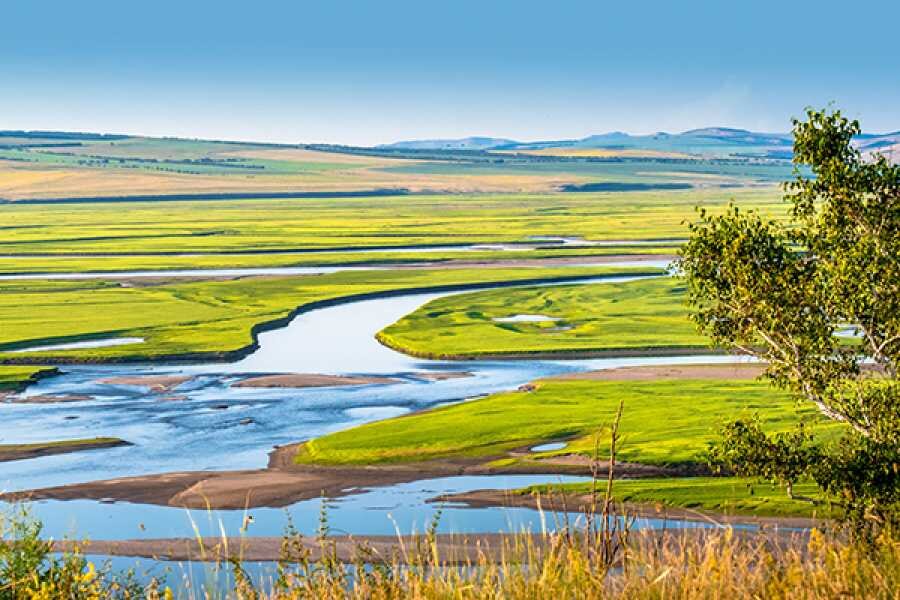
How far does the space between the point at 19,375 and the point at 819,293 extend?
4584 cm

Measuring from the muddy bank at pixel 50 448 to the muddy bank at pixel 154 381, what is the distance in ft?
36.6

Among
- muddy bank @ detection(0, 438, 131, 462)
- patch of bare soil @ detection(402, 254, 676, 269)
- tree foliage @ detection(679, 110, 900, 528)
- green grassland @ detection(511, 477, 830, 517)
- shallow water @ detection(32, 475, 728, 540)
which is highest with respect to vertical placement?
tree foliage @ detection(679, 110, 900, 528)

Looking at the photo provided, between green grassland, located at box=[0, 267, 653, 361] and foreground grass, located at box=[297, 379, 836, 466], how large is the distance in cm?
2077

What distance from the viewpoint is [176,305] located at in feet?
282

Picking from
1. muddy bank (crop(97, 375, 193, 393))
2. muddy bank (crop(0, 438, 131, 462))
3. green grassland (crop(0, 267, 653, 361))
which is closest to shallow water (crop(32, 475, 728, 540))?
muddy bank (crop(0, 438, 131, 462))

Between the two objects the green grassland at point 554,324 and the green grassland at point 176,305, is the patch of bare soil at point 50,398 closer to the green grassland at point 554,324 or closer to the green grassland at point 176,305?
the green grassland at point 176,305

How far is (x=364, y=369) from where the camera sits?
62.5 metres

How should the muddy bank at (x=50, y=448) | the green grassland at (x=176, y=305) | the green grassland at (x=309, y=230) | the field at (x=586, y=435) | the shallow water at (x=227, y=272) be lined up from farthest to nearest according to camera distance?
the green grassland at (x=309, y=230), the shallow water at (x=227, y=272), the green grassland at (x=176, y=305), the muddy bank at (x=50, y=448), the field at (x=586, y=435)

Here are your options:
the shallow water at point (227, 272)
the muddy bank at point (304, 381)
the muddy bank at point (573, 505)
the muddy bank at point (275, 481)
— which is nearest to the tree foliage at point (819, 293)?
the muddy bank at point (573, 505)

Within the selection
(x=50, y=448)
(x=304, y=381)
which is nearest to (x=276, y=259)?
(x=304, y=381)

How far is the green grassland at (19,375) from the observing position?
57.9 meters

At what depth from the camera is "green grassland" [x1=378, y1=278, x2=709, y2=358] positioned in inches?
2682

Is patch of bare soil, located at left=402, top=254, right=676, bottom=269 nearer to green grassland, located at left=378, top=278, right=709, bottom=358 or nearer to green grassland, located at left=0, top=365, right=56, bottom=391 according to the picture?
green grassland, located at left=378, top=278, right=709, bottom=358

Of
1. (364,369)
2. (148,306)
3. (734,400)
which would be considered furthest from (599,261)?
(734,400)
